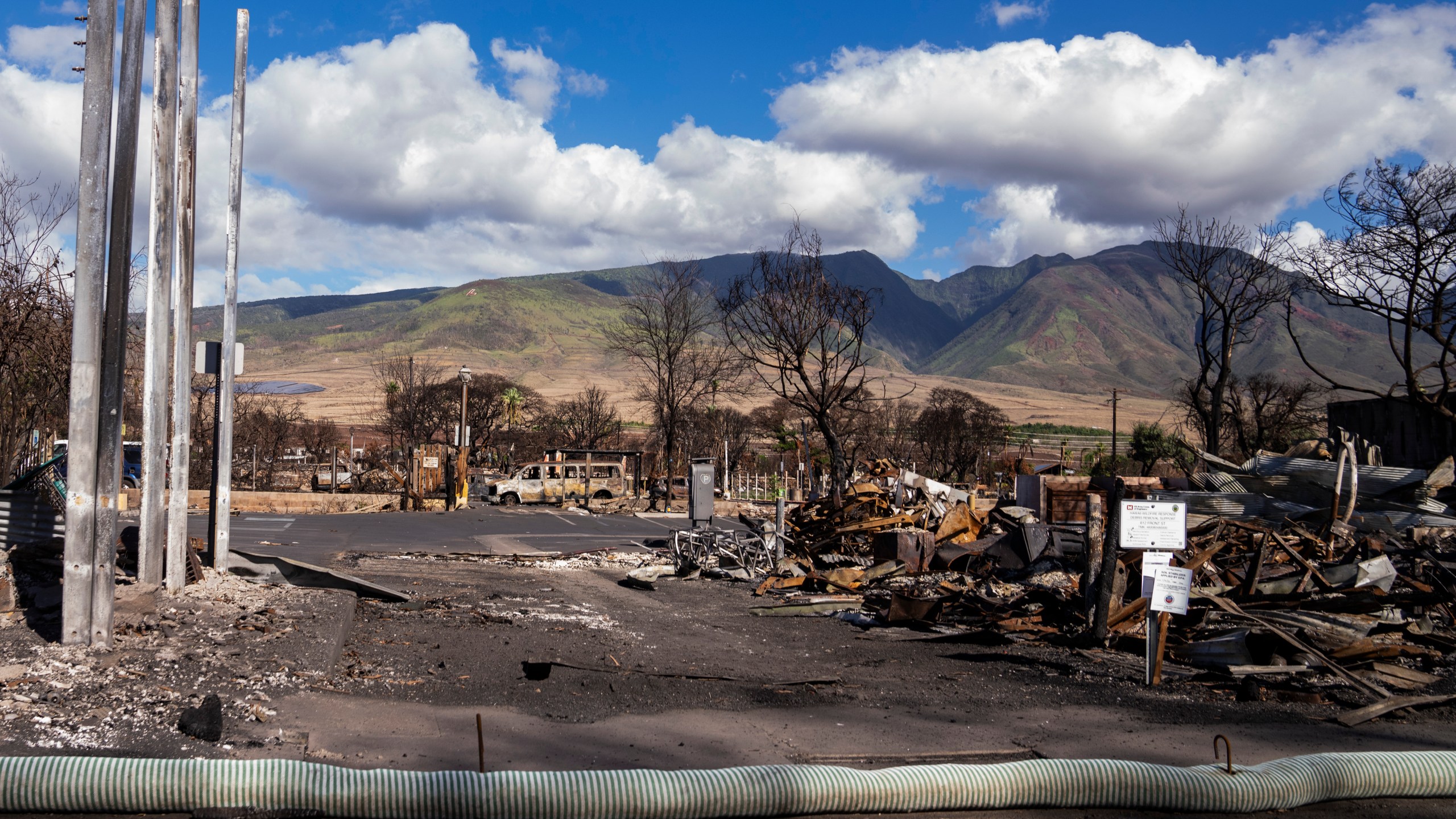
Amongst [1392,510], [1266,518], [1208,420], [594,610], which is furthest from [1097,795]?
[1208,420]

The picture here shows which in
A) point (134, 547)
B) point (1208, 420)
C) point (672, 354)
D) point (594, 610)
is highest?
point (672, 354)

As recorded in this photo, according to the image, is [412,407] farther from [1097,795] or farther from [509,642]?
[1097,795]

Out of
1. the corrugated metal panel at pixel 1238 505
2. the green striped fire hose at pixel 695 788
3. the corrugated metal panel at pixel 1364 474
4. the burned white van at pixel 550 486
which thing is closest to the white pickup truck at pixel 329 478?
the burned white van at pixel 550 486

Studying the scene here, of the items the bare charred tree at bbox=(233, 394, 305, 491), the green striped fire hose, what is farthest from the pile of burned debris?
the bare charred tree at bbox=(233, 394, 305, 491)

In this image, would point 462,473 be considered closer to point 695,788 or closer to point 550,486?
point 550,486

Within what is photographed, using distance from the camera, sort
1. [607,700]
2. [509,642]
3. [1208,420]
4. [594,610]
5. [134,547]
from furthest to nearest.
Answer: [1208,420] → [594,610] → [134,547] → [509,642] → [607,700]

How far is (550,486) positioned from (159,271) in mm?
27265

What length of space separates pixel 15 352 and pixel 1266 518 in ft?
62.8

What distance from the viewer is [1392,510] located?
15.7 metres

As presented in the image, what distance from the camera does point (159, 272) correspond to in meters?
9.20

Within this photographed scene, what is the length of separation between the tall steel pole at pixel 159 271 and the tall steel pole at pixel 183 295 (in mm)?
569

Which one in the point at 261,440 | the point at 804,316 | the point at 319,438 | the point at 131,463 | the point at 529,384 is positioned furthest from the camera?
the point at 529,384

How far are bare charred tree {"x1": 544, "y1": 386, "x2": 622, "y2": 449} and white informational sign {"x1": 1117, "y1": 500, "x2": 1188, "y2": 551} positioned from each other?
45990 millimetres

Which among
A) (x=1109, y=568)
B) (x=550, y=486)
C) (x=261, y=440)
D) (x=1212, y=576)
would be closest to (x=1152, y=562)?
(x=1109, y=568)
